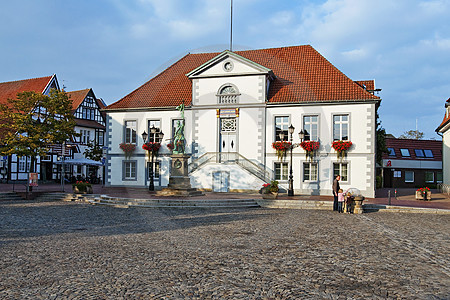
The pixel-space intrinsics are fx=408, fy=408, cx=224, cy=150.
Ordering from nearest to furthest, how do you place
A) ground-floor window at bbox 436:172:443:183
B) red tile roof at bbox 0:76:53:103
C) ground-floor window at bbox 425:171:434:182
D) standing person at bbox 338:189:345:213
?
standing person at bbox 338:189:345:213 → red tile roof at bbox 0:76:53:103 → ground-floor window at bbox 436:172:443:183 → ground-floor window at bbox 425:171:434:182

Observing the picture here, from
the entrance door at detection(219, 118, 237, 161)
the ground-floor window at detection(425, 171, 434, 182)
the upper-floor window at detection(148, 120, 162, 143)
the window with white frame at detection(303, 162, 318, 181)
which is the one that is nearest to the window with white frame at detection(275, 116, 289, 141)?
the window with white frame at detection(303, 162, 318, 181)

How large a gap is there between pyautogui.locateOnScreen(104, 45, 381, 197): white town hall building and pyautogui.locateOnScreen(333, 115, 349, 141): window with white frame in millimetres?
62

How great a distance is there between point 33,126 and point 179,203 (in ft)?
60.6

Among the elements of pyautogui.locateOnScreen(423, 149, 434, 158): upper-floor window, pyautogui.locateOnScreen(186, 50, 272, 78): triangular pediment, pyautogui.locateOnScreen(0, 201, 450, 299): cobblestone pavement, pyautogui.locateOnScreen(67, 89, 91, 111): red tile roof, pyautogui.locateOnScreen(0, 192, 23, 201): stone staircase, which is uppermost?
pyautogui.locateOnScreen(67, 89, 91, 111): red tile roof

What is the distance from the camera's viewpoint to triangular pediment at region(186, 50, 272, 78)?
27.5 metres

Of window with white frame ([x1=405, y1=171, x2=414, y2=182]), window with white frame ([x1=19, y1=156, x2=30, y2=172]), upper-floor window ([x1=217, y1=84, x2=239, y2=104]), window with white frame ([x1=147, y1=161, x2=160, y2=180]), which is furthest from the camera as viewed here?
window with white frame ([x1=405, y1=171, x2=414, y2=182])

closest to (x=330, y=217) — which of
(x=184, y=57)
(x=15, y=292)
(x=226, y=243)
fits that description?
(x=226, y=243)

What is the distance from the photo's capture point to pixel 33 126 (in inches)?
1249

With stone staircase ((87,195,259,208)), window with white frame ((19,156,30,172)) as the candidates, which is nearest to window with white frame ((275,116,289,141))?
stone staircase ((87,195,259,208))

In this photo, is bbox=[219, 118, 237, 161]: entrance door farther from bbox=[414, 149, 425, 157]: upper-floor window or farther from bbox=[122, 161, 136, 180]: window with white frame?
bbox=[414, 149, 425, 157]: upper-floor window

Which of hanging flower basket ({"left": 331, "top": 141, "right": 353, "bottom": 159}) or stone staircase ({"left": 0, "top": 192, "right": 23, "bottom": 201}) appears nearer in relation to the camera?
stone staircase ({"left": 0, "top": 192, "right": 23, "bottom": 201})

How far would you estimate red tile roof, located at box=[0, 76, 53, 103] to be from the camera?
44.0 m

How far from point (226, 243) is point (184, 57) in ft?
87.2

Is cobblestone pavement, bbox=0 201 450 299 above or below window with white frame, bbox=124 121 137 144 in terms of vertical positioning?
below
